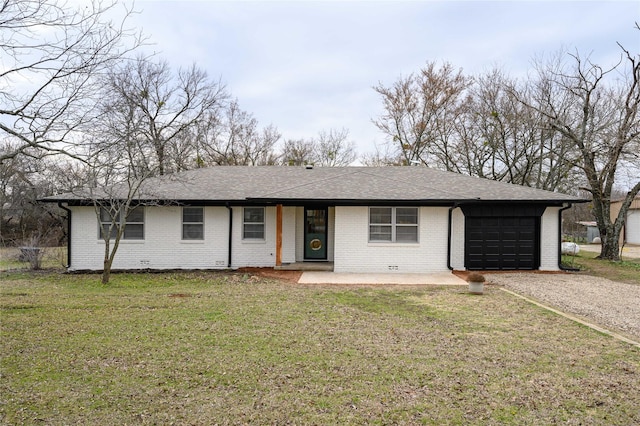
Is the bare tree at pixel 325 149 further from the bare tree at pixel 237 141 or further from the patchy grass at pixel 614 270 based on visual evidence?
the patchy grass at pixel 614 270

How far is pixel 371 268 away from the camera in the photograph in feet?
43.2

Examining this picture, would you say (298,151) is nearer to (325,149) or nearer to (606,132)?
(325,149)

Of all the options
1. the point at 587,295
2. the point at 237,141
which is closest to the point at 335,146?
the point at 237,141

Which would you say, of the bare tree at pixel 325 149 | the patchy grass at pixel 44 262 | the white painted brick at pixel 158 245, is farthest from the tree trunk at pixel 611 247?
the patchy grass at pixel 44 262

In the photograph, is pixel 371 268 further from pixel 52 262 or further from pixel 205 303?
pixel 52 262

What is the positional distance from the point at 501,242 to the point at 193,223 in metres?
10.3

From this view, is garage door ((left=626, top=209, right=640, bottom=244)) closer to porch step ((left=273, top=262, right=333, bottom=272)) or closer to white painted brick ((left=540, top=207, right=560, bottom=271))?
white painted brick ((left=540, top=207, right=560, bottom=271))

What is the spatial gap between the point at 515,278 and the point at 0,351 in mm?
11992

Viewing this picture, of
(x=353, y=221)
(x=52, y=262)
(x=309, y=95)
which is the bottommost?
(x=52, y=262)

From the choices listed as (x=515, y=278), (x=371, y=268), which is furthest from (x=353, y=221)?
(x=515, y=278)

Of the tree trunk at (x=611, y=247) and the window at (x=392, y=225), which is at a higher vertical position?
the window at (x=392, y=225)

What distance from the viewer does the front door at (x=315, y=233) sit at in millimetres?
14930

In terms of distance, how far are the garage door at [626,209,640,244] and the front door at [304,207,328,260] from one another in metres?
27.3

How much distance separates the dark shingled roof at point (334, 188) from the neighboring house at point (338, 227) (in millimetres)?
62
